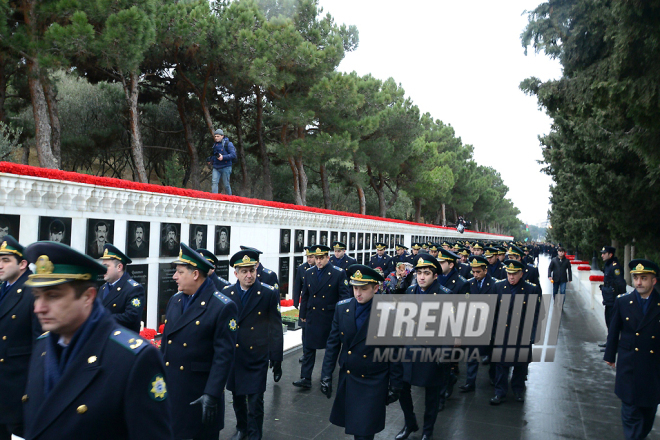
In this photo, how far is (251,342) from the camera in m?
4.99

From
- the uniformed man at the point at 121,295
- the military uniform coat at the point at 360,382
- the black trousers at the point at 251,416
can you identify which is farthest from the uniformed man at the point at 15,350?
the military uniform coat at the point at 360,382

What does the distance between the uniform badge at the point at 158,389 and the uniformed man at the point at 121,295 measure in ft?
10.2

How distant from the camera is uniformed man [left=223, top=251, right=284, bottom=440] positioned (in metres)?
4.73

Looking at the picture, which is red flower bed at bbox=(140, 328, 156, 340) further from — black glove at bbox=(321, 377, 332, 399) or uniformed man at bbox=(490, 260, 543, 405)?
uniformed man at bbox=(490, 260, 543, 405)

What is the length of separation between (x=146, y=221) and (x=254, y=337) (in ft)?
14.9

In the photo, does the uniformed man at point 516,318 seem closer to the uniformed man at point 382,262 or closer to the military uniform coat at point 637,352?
the military uniform coat at point 637,352

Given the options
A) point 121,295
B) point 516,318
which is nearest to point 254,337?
point 121,295

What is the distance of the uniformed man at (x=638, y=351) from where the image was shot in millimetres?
4773

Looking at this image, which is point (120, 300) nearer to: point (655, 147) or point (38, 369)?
point (38, 369)

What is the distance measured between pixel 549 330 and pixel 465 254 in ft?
9.52

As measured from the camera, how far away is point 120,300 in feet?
16.0

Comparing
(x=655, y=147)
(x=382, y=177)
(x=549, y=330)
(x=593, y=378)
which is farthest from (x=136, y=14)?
(x=382, y=177)

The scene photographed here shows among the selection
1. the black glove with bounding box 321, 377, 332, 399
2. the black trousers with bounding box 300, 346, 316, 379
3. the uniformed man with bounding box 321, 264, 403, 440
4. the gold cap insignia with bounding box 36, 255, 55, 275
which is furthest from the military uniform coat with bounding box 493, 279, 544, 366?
the gold cap insignia with bounding box 36, 255, 55, 275

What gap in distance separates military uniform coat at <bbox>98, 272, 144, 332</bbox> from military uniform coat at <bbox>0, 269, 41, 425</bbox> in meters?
1.13
